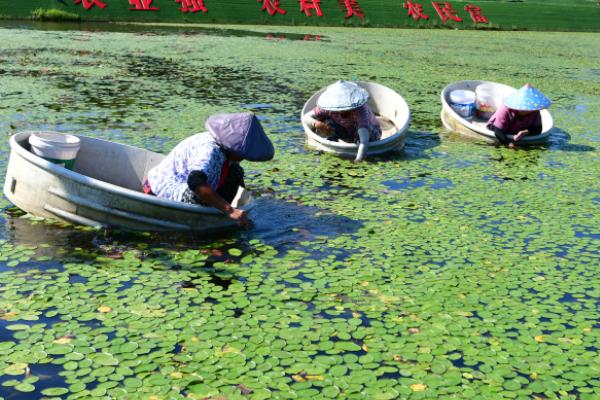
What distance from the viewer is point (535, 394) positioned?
3037 millimetres

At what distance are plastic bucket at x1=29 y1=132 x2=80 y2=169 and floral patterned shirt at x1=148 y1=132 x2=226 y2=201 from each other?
1.71 feet

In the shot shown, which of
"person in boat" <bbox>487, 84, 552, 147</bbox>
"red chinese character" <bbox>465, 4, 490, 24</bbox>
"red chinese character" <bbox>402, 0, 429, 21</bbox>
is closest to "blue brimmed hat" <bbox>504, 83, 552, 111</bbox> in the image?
"person in boat" <bbox>487, 84, 552, 147</bbox>

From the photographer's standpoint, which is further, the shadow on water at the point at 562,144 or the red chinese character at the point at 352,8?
the red chinese character at the point at 352,8

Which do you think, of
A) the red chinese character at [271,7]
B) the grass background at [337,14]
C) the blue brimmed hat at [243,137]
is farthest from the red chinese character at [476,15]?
the blue brimmed hat at [243,137]

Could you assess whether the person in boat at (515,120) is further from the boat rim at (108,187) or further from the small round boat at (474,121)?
the boat rim at (108,187)

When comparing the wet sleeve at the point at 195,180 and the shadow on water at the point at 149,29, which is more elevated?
the wet sleeve at the point at 195,180

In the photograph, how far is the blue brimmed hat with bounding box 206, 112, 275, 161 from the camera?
4.43 m

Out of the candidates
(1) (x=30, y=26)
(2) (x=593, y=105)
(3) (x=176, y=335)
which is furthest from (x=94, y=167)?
(1) (x=30, y=26)

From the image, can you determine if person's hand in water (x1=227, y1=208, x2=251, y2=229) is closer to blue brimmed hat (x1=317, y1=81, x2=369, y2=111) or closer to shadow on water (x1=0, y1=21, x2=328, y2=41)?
blue brimmed hat (x1=317, y1=81, x2=369, y2=111)

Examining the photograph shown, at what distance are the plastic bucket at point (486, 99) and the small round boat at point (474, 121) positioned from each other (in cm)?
4

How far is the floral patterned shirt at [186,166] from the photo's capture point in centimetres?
451

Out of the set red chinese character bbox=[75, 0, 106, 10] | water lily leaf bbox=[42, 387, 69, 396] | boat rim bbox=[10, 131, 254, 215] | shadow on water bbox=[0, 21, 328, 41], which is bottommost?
shadow on water bbox=[0, 21, 328, 41]

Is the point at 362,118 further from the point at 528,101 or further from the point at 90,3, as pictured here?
the point at 90,3

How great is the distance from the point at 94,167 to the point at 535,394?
3.50m
